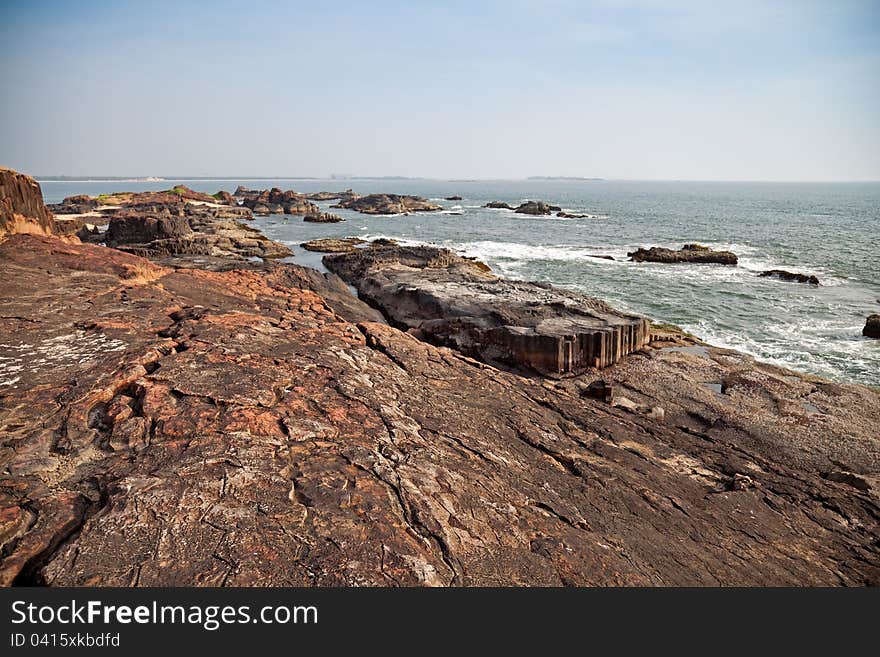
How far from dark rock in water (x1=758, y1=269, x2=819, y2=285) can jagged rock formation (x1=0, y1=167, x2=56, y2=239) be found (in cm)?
4595

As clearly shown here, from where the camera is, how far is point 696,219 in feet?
297

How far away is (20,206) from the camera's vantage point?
1341cm

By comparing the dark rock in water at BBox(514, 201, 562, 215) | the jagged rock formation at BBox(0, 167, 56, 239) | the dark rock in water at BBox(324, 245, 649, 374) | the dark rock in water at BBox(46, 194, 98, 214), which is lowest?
the dark rock in water at BBox(324, 245, 649, 374)

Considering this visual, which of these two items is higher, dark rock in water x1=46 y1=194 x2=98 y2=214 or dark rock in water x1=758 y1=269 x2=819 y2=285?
dark rock in water x1=46 y1=194 x2=98 y2=214

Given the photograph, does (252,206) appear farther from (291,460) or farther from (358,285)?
(291,460)

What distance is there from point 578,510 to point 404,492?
259 cm

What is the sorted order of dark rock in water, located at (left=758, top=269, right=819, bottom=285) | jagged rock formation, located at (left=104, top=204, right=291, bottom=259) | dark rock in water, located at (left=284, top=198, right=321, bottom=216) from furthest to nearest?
dark rock in water, located at (left=284, top=198, right=321, bottom=216) < dark rock in water, located at (left=758, top=269, right=819, bottom=285) < jagged rock formation, located at (left=104, top=204, right=291, bottom=259)

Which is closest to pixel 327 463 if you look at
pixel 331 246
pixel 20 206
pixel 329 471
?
pixel 329 471

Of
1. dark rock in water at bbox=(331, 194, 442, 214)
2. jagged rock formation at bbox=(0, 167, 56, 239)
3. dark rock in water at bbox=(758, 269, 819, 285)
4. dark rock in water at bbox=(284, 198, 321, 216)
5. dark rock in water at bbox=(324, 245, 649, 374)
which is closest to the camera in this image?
jagged rock formation at bbox=(0, 167, 56, 239)

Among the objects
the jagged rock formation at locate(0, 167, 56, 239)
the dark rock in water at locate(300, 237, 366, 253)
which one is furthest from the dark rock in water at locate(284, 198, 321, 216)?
the jagged rock formation at locate(0, 167, 56, 239)

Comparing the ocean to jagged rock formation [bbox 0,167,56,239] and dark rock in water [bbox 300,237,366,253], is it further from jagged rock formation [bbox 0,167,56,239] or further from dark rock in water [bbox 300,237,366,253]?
jagged rock formation [bbox 0,167,56,239]

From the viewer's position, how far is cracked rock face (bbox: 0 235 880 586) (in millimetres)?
4477

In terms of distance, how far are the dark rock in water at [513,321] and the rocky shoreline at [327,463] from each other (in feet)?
18.5

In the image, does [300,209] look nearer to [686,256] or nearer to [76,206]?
[76,206]
